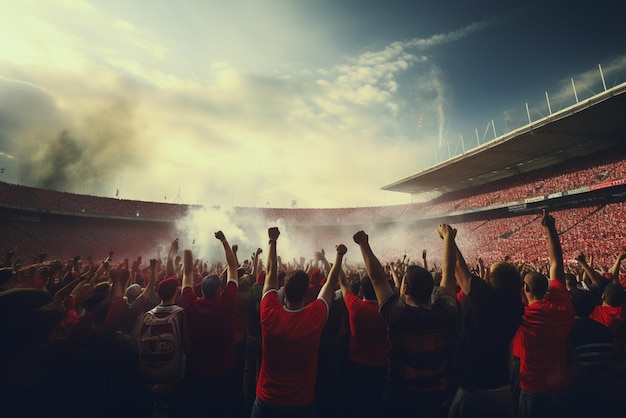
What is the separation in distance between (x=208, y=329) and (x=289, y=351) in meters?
1.33

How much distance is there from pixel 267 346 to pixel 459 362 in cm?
176

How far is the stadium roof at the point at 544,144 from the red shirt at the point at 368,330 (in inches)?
957

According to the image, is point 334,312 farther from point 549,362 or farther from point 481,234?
point 481,234

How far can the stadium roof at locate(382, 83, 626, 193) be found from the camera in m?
19.5

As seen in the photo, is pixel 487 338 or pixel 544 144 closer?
pixel 487 338

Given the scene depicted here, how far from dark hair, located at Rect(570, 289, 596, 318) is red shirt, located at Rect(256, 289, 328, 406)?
3.21m

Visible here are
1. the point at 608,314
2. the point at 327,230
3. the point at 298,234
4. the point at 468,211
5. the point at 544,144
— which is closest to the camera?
the point at 608,314

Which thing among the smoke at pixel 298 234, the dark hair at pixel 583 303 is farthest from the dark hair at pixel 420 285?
the smoke at pixel 298 234

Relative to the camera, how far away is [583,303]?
11.1 ft

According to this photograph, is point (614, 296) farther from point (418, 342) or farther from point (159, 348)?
point (159, 348)

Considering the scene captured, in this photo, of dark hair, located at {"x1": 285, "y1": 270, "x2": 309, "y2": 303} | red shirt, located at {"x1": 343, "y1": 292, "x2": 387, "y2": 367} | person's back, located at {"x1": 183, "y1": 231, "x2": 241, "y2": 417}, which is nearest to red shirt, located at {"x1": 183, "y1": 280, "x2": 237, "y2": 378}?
person's back, located at {"x1": 183, "y1": 231, "x2": 241, "y2": 417}

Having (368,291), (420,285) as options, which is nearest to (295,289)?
(420,285)

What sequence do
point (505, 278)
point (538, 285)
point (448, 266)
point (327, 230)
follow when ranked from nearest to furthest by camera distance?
point (505, 278), point (448, 266), point (538, 285), point (327, 230)

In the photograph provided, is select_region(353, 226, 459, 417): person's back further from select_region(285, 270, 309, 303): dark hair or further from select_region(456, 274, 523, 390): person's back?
select_region(285, 270, 309, 303): dark hair
